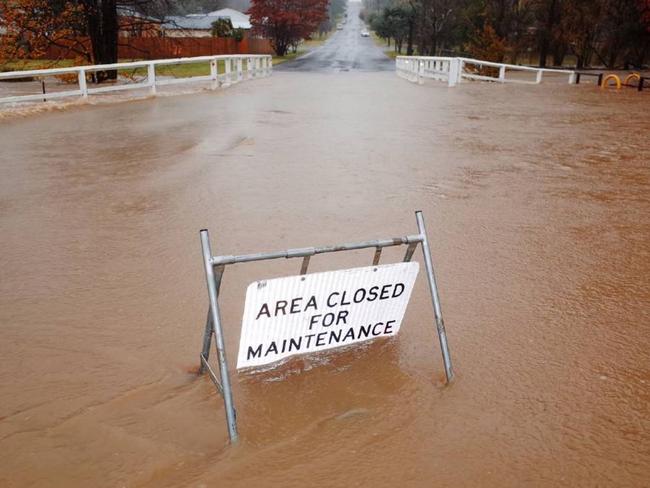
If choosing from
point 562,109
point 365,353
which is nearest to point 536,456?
point 365,353

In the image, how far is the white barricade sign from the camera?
3086 millimetres

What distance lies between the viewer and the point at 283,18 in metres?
58.4

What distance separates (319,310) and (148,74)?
18840 millimetres

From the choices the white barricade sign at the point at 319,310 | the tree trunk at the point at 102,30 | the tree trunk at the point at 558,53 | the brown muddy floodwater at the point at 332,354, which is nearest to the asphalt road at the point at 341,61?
the tree trunk at the point at 558,53

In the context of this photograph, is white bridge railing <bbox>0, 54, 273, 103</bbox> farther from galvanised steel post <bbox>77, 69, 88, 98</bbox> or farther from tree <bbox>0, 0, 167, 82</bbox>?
tree <bbox>0, 0, 167, 82</bbox>

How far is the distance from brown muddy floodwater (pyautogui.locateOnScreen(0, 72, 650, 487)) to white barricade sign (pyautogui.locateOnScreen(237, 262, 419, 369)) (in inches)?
10.2

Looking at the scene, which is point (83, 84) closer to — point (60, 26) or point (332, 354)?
point (60, 26)

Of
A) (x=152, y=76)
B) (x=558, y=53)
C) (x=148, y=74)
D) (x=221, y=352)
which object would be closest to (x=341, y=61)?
(x=558, y=53)

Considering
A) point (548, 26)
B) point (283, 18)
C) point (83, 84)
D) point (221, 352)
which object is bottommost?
point (221, 352)

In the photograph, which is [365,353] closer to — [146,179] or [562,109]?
[146,179]

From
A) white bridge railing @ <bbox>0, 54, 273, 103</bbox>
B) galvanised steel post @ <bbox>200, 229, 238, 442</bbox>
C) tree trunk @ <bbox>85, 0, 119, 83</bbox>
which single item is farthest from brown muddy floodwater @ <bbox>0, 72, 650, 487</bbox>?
tree trunk @ <bbox>85, 0, 119, 83</bbox>

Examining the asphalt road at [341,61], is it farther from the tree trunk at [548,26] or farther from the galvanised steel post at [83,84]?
the galvanised steel post at [83,84]

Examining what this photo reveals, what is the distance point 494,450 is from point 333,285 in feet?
3.80

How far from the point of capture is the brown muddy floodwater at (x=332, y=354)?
9.28ft
